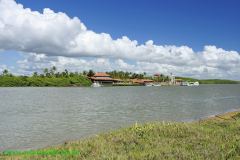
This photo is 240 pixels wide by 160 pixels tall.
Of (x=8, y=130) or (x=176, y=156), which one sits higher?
(x=176, y=156)

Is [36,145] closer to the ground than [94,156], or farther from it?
closer to the ground

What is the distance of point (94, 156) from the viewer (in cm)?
1330

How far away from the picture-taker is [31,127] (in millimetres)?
33500

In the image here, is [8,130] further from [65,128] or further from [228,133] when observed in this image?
[228,133]

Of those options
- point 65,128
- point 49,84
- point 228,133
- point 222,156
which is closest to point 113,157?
point 222,156

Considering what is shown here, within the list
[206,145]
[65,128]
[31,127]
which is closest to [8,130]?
[31,127]

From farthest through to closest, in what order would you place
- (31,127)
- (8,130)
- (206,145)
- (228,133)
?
(31,127), (8,130), (228,133), (206,145)

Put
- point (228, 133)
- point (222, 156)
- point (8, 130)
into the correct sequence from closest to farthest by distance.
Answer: point (222, 156) < point (228, 133) < point (8, 130)

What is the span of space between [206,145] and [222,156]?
2.18 m

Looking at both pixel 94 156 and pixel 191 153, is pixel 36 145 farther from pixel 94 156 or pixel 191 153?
pixel 191 153

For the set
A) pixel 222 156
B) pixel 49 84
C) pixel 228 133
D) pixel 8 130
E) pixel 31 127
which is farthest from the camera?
pixel 49 84

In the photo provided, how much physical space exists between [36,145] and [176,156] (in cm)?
1394

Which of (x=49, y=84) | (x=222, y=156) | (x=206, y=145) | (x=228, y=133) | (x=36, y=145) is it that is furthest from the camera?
(x=49, y=84)

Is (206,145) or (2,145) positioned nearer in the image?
(206,145)
